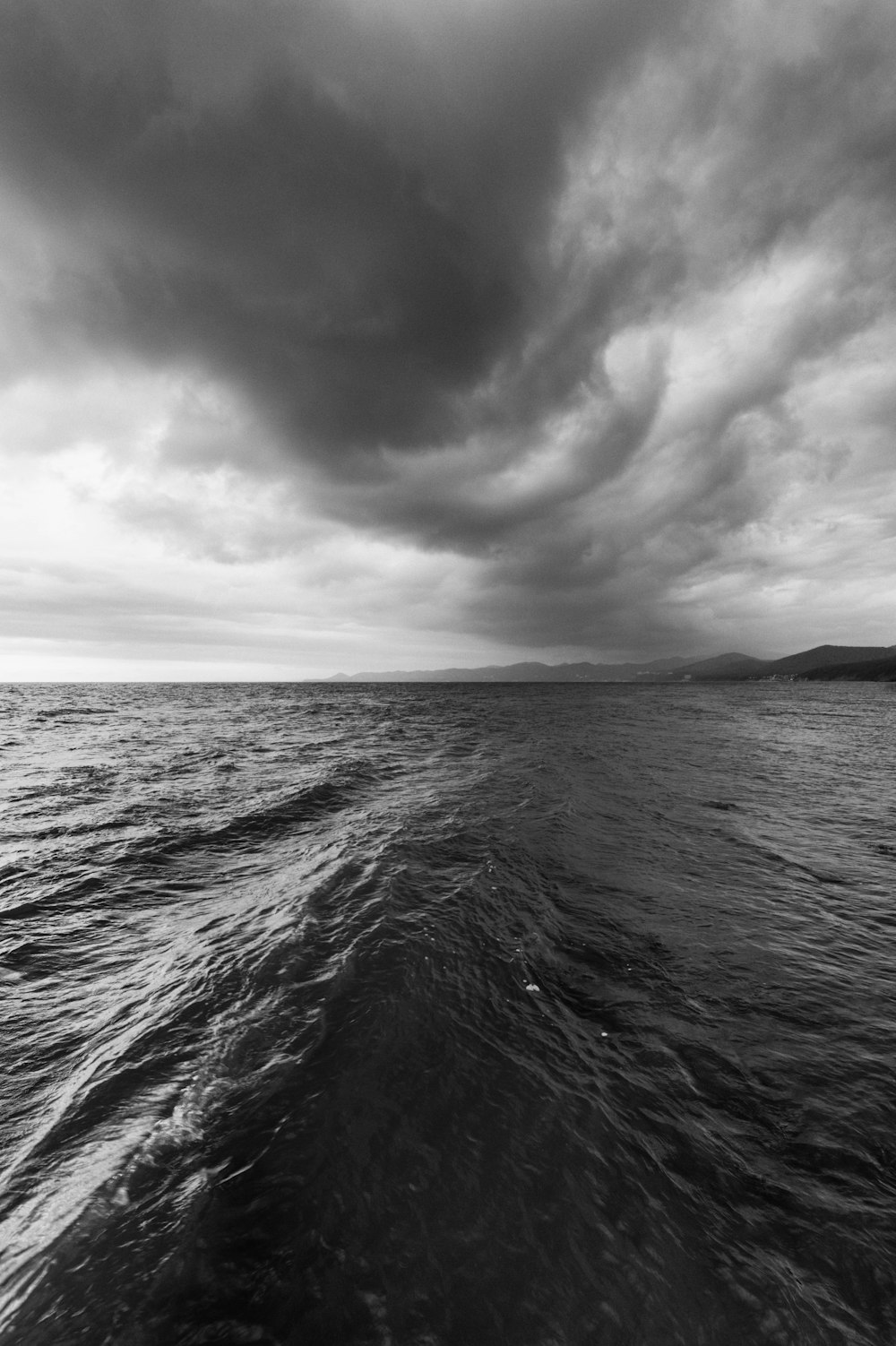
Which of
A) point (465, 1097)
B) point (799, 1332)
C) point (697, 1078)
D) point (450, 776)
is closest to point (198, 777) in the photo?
point (450, 776)

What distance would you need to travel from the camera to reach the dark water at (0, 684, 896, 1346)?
403 centimetres

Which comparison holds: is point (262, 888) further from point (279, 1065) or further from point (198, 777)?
point (198, 777)

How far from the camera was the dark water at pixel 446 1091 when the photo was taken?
4031 millimetres

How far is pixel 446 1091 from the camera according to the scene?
6.06 meters

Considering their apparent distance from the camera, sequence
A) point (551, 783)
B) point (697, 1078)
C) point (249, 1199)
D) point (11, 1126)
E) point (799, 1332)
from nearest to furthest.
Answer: point (799, 1332) → point (249, 1199) → point (11, 1126) → point (697, 1078) → point (551, 783)

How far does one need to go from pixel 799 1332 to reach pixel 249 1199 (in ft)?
15.3

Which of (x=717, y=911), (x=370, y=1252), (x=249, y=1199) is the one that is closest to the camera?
(x=370, y=1252)

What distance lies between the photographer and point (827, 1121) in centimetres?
575

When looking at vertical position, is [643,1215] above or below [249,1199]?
below

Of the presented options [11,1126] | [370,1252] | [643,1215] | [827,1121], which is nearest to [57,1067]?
[11,1126]

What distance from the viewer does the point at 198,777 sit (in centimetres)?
2375

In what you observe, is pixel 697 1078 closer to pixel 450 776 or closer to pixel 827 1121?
pixel 827 1121

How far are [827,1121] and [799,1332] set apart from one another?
2538mm

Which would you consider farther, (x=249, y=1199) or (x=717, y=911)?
(x=717, y=911)
